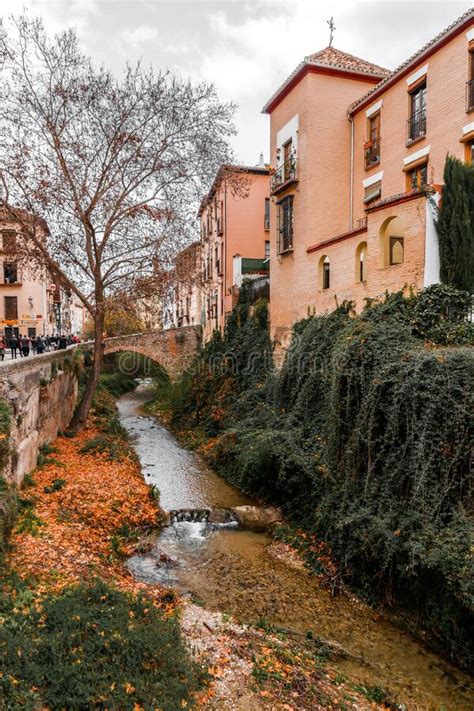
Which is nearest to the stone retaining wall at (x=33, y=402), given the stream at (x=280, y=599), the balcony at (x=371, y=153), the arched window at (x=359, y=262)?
the stream at (x=280, y=599)

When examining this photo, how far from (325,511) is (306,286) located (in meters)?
8.14

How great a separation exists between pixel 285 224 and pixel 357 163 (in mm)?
3272

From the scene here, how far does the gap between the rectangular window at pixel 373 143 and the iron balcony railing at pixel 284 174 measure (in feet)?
8.41

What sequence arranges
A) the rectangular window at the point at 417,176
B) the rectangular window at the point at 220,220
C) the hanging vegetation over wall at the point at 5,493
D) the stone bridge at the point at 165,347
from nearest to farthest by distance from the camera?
the hanging vegetation over wall at the point at 5,493
the rectangular window at the point at 417,176
the rectangular window at the point at 220,220
the stone bridge at the point at 165,347

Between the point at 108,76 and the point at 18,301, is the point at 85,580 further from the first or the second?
the point at 18,301

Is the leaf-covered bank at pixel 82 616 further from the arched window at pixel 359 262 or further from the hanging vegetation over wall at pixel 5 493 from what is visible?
the arched window at pixel 359 262

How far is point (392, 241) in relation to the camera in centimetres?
1275

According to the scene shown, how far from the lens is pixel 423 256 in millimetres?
9828

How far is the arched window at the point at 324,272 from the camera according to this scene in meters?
14.2

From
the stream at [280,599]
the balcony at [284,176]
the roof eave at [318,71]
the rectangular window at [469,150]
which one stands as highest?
the roof eave at [318,71]

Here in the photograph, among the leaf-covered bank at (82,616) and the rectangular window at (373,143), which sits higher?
the rectangular window at (373,143)

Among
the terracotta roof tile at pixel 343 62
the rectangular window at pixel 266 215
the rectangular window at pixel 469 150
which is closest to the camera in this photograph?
the rectangular window at pixel 469 150

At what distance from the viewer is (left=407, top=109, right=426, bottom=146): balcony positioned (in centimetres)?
1304

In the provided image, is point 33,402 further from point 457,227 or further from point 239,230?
point 239,230
